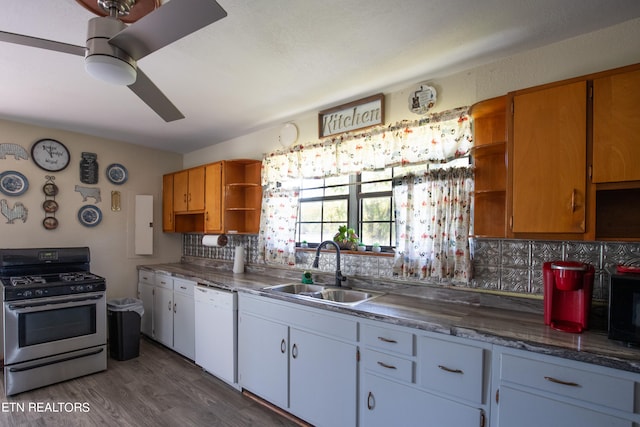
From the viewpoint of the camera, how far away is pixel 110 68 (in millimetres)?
1196

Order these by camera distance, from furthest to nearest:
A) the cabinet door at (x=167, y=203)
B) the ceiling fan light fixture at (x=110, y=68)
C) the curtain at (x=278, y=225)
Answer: the cabinet door at (x=167, y=203)
the curtain at (x=278, y=225)
the ceiling fan light fixture at (x=110, y=68)

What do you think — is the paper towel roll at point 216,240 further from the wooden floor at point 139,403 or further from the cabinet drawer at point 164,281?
the wooden floor at point 139,403

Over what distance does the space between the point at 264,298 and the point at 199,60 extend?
1689 mm

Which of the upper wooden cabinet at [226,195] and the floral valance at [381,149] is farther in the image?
the upper wooden cabinet at [226,195]

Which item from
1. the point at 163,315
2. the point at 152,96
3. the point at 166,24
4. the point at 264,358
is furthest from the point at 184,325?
the point at 166,24

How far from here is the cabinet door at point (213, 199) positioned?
3482 mm

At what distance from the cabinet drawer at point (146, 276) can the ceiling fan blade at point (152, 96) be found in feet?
8.55

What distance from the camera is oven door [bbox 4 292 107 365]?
2.62 m

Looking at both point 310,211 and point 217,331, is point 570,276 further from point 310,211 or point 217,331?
point 217,331

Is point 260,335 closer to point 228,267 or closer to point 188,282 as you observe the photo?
point 188,282

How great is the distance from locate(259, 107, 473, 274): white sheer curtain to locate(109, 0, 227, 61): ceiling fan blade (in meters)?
1.61

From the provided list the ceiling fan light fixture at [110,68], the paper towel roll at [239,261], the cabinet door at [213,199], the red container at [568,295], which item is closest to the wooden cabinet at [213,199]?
the cabinet door at [213,199]

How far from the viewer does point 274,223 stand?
126 inches

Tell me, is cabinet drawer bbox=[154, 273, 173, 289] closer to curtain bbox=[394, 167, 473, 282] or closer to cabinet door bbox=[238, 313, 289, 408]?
cabinet door bbox=[238, 313, 289, 408]
